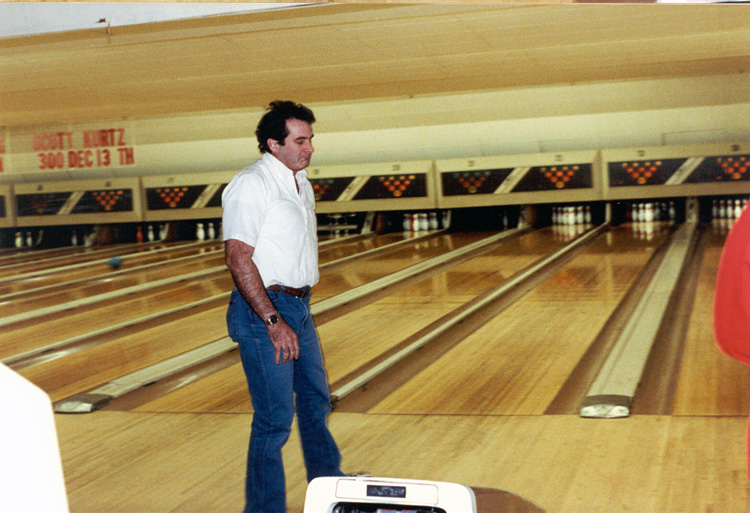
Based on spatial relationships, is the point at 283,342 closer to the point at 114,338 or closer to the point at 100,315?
the point at 114,338

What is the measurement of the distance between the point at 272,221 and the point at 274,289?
15cm

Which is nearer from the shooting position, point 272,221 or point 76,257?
point 272,221

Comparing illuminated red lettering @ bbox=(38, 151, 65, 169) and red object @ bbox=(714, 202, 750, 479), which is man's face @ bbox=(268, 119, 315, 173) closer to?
red object @ bbox=(714, 202, 750, 479)

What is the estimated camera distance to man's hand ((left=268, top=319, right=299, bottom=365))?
1869 mm

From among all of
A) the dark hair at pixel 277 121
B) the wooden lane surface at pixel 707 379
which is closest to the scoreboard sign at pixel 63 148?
the dark hair at pixel 277 121

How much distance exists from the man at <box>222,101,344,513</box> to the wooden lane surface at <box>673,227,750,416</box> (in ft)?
3.48

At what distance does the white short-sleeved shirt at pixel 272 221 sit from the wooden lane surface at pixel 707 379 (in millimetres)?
1141

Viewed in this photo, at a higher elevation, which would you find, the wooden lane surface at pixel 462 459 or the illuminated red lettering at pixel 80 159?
the illuminated red lettering at pixel 80 159

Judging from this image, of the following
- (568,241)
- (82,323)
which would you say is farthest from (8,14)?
(568,241)

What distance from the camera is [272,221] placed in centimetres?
193

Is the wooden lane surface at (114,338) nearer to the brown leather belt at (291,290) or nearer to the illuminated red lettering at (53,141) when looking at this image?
the illuminated red lettering at (53,141)

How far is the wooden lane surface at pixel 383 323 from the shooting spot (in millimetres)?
2824

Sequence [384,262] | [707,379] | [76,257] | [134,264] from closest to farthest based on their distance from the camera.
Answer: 1. [707,379]
2. [384,262]
3. [134,264]
4. [76,257]

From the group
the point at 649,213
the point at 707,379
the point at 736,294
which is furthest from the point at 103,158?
the point at 649,213
